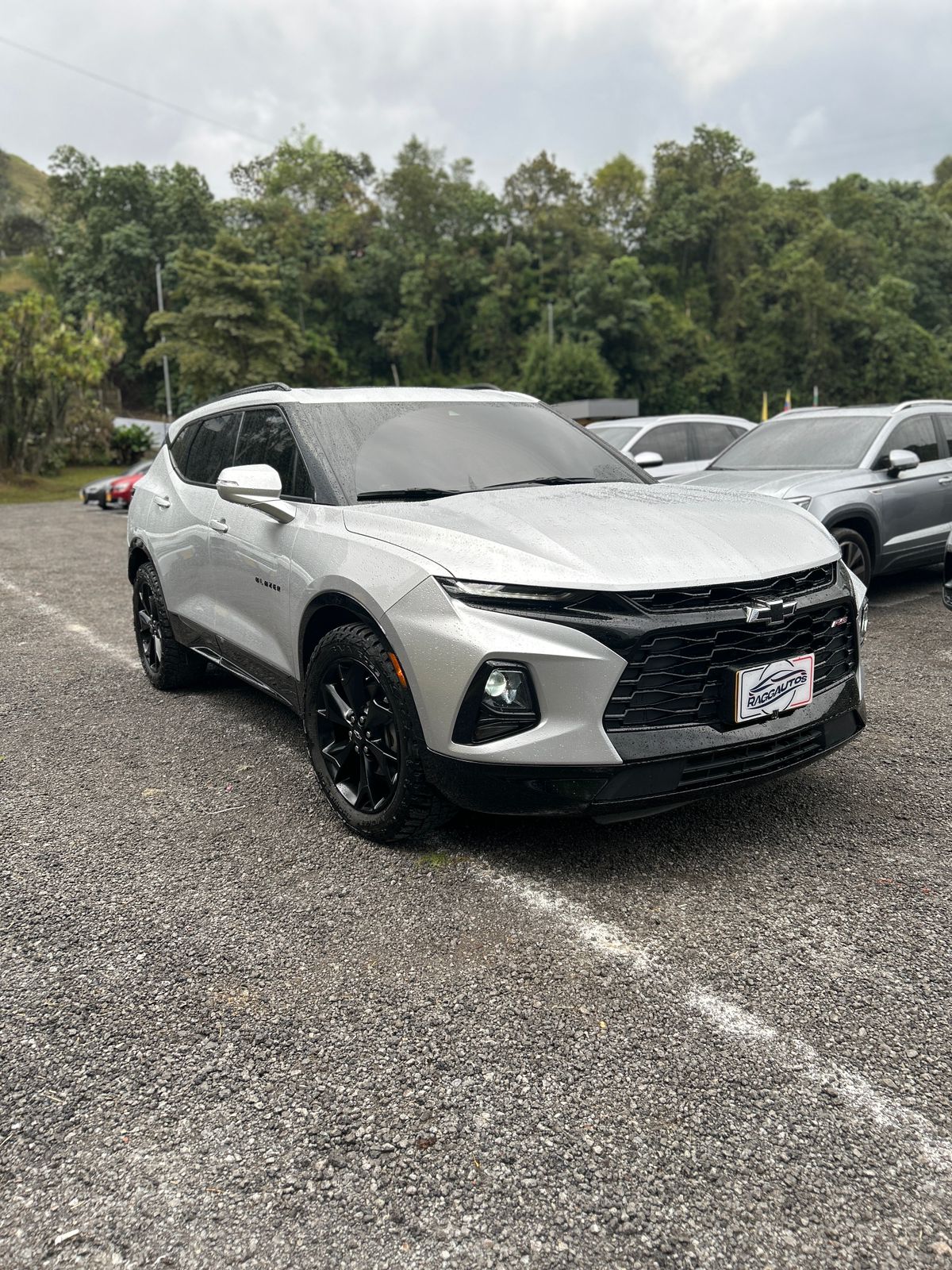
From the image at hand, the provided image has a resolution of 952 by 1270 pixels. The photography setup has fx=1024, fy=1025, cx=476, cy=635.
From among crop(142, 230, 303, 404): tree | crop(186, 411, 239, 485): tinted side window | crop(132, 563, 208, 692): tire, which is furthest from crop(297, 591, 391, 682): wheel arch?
crop(142, 230, 303, 404): tree

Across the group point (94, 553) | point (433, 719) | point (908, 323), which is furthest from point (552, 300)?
point (433, 719)

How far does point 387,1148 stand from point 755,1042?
93cm

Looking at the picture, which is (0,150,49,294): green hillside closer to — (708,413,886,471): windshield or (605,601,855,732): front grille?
(708,413,886,471): windshield

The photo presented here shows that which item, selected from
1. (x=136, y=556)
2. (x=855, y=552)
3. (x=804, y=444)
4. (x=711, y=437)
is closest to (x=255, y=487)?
(x=136, y=556)

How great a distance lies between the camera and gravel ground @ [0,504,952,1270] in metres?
1.97

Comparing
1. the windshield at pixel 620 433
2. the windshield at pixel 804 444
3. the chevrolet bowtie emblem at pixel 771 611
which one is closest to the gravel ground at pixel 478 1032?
the chevrolet bowtie emblem at pixel 771 611

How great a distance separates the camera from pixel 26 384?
121 feet

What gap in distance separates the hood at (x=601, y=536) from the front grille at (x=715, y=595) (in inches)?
1.2

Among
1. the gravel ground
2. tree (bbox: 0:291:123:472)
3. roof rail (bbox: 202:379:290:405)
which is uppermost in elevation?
tree (bbox: 0:291:123:472)

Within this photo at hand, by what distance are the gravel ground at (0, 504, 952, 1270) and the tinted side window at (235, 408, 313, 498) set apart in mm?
1293

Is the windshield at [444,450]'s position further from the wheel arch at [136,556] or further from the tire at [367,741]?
the wheel arch at [136,556]

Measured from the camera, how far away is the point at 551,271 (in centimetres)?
8012

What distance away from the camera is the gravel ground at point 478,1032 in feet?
6.46

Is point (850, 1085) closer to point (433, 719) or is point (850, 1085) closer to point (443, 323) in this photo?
point (433, 719)
